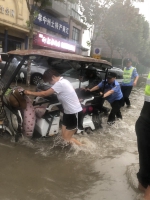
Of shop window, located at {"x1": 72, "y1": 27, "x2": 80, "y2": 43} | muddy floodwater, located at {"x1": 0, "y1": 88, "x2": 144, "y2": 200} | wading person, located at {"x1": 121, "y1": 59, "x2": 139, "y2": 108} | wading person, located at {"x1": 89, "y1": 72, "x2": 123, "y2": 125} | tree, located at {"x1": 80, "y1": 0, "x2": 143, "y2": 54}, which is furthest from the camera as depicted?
shop window, located at {"x1": 72, "y1": 27, "x2": 80, "y2": 43}

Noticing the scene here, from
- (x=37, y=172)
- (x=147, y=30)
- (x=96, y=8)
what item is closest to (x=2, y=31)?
(x=96, y=8)

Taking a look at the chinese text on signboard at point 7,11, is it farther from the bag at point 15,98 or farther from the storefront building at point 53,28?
the bag at point 15,98

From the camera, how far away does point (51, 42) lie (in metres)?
18.8

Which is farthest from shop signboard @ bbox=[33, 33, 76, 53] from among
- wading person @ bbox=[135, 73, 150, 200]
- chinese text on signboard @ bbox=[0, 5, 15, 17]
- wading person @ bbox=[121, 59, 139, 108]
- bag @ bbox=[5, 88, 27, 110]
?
wading person @ bbox=[135, 73, 150, 200]

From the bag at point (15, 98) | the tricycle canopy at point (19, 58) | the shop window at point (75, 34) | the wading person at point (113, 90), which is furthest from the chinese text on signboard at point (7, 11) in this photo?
the shop window at point (75, 34)

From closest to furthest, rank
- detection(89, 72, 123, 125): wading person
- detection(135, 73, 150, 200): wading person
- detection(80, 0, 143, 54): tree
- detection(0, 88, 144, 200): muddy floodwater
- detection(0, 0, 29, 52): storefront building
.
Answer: detection(135, 73, 150, 200): wading person < detection(0, 88, 144, 200): muddy floodwater < detection(89, 72, 123, 125): wading person < detection(0, 0, 29, 52): storefront building < detection(80, 0, 143, 54): tree

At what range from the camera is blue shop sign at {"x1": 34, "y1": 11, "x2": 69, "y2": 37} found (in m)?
18.0

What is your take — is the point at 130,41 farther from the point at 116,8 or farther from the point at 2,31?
the point at 2,31

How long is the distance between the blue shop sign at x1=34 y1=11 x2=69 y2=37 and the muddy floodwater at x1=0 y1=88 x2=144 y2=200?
15.3 m

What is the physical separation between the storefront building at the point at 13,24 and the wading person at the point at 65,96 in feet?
36.2

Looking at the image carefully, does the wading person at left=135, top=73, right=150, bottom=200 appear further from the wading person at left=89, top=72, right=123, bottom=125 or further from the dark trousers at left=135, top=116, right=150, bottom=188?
the wading person at left=89, top=72, right=123, bottom=125

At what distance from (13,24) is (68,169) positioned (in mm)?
12753

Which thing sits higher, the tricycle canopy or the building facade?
the building facade

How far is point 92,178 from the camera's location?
330cm
